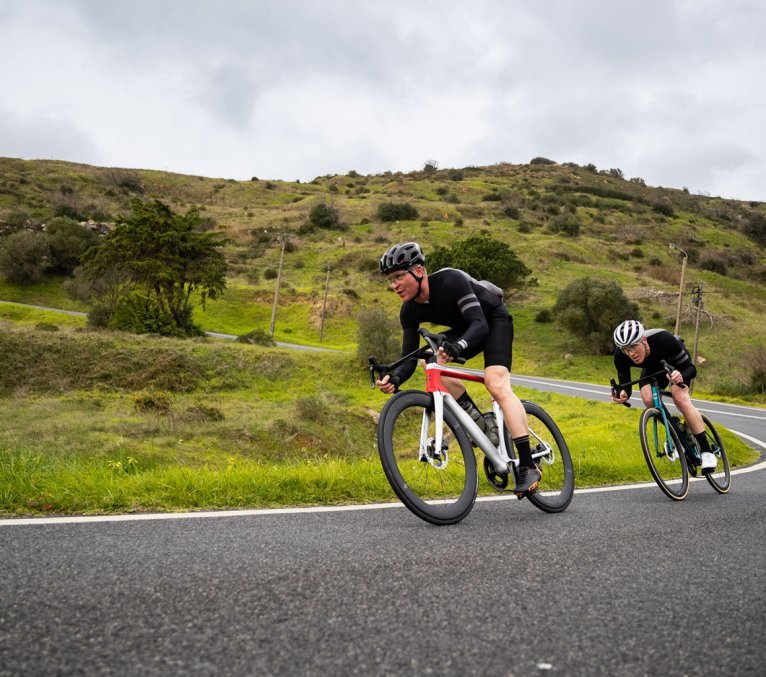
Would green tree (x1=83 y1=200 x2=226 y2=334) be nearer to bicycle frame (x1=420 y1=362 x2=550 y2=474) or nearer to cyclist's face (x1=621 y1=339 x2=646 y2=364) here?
cyclist's face (x1=621 y1=339 x2=646 y2=364)

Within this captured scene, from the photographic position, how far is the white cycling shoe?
670cm

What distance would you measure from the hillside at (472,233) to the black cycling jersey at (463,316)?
99.8 feet

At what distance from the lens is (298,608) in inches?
89.8

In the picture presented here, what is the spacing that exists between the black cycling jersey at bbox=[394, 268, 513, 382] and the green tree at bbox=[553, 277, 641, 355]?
1475 inches

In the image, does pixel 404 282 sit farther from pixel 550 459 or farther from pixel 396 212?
pixel 396 212

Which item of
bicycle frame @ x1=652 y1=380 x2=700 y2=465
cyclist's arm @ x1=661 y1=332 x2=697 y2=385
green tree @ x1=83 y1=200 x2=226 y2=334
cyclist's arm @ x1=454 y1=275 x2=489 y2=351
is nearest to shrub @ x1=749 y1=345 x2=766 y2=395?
bicycle frame @ x1=652 y1=380 x2=700 y2=465

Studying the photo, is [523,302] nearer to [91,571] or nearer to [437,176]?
[91,571]

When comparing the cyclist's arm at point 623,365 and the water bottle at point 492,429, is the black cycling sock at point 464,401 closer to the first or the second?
the water bottle at point 492,429

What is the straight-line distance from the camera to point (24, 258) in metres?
48.5

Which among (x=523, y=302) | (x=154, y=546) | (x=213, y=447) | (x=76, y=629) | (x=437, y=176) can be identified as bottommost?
(x=213, y=447)

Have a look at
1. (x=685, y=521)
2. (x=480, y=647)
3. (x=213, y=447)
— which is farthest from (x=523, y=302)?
(x=480, y=647)

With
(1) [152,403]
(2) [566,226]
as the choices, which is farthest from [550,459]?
(2) [566,226]

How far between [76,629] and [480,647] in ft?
4.81

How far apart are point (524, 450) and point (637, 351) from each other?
2.85 m
